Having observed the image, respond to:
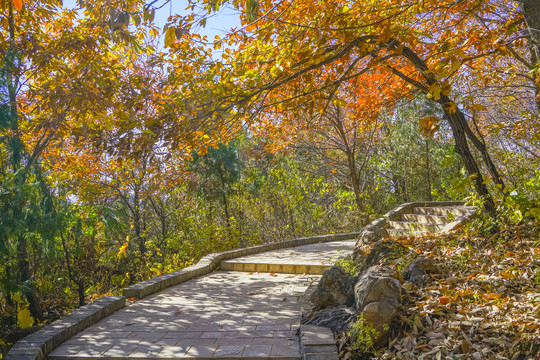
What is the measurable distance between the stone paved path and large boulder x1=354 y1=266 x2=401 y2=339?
663mm

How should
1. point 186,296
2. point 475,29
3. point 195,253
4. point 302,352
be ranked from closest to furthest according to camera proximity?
point 302,352
point 186,296
point 475,29
point 195,253

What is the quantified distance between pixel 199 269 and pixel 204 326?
3.02 m

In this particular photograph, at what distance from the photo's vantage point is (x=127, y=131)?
418cm

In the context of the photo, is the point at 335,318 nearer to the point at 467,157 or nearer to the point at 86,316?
the point at 86,316

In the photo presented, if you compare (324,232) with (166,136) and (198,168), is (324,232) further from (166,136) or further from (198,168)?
(166,136)

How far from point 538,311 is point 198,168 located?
29.9 ft

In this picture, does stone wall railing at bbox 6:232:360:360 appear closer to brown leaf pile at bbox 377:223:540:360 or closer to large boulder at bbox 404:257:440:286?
brown leaf pile at bbox 377:223:540:360

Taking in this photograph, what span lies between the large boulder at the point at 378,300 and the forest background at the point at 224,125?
1625 mm

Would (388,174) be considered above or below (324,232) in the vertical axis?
above

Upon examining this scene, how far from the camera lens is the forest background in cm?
434

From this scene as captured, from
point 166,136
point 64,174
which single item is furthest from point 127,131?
point 64,174

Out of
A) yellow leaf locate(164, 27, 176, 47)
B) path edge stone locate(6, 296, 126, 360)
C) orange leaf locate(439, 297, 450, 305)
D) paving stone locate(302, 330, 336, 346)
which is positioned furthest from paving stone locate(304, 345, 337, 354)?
yellow leaf locate(164, 27, 176, 47)

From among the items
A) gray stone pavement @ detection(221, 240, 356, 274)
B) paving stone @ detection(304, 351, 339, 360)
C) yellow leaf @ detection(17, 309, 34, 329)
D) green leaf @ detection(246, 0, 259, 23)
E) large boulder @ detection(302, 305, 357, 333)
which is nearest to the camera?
green leaf @ detection(246, 0, 259, 23)

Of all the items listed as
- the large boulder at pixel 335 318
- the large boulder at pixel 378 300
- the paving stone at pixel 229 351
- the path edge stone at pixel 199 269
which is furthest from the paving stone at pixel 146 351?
the path edge stone at pixel 199 269
